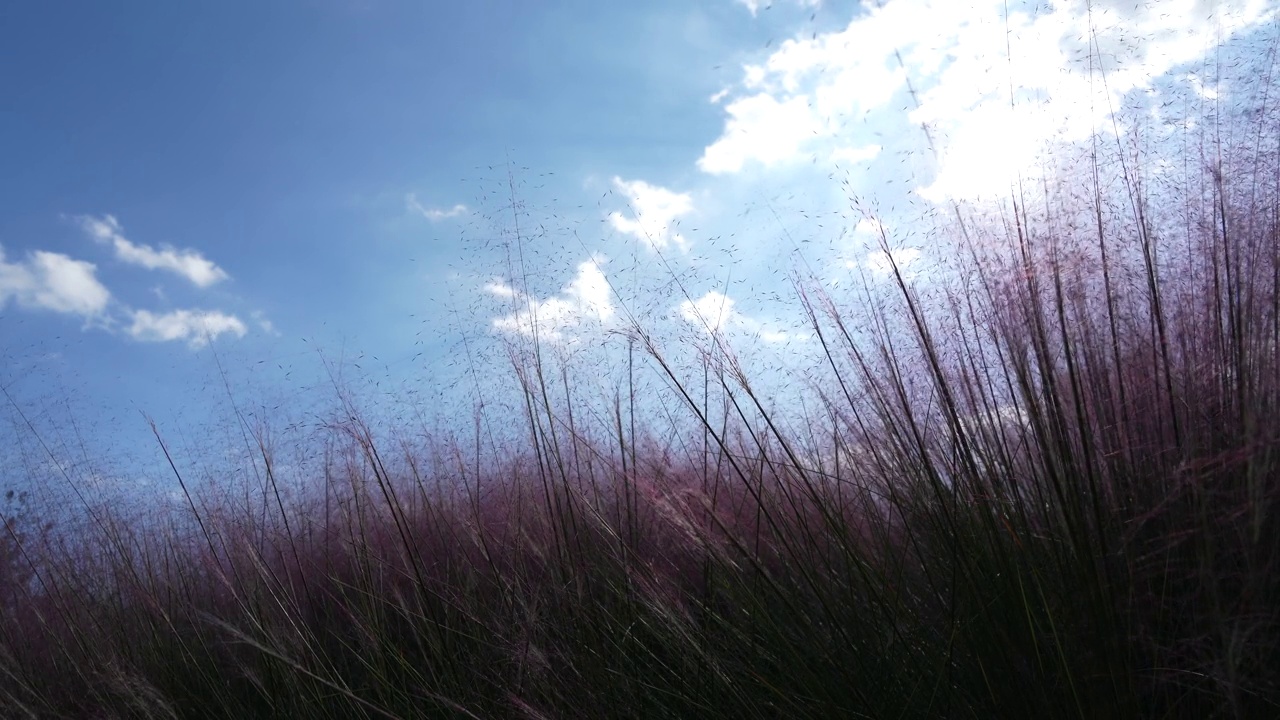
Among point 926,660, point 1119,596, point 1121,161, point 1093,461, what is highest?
point 1121,161

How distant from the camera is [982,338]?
1641 millimetres

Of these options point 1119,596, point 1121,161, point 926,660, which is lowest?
point 926,660

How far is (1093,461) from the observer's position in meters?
1.35

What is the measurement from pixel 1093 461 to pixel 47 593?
145 inches

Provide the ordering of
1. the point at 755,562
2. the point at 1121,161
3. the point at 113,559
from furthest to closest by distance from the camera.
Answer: the point at 113,559
the point at 1121,161
the point at 755,562

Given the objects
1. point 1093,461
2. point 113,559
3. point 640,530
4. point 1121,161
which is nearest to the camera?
point 1093,461

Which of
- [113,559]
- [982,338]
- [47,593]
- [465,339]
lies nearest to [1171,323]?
[982,338]

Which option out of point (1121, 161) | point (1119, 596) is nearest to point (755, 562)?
point (1119, 596)

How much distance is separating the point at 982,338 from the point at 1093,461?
0.37 m

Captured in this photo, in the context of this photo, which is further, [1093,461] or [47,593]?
[47,593]

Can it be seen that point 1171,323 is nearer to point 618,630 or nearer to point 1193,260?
point 1193,260

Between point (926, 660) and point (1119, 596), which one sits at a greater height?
point (1119, 596)

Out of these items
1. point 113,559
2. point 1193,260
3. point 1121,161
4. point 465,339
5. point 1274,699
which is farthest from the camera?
point 113,559

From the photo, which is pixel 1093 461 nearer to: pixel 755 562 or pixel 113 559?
pixel 755 562
